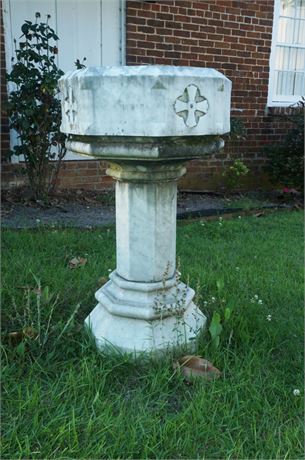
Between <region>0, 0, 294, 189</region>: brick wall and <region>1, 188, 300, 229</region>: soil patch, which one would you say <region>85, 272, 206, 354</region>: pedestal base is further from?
<region>0, 0, 294, 189</region>: brick wall

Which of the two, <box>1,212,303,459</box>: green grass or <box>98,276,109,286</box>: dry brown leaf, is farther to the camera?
<box>98,276,109,286</box>: dry brown leaf

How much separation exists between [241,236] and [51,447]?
2850mm

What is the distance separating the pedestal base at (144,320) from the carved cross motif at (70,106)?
720 millimetres

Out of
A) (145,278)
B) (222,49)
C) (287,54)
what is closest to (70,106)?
(145,278)

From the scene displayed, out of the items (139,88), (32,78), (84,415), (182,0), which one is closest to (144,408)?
(84,415)

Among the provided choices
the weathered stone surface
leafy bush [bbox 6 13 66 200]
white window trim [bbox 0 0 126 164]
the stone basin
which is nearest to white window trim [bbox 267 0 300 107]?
white window trim [bbox 0 0 126 164]

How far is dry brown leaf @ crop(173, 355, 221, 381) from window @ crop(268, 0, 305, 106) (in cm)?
555

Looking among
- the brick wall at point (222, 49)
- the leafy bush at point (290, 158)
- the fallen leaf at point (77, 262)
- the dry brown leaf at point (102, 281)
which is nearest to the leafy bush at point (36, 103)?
the brick wall at point (222, 49)

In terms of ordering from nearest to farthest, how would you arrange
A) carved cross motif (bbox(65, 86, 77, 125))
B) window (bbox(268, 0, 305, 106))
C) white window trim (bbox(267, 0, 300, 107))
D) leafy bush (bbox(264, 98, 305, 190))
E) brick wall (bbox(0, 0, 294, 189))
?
carved cross motif (bbox(65, 86, 77, 125)) < brick wall (bbox(0, 0, 294, 189)) < leafy bush (bbox(264, 98, 305, 190)) < white window trim (bbox(267, 0, 300, 107)) < window (bbox(268, 0, 305, 106))

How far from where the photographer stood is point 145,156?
1643mm

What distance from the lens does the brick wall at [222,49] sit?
5.35 meters

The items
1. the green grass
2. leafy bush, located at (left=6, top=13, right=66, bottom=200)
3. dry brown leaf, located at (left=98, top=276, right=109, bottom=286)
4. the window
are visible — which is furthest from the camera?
the window

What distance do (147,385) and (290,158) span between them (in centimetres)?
469

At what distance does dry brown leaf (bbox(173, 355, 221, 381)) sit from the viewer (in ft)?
6.02
